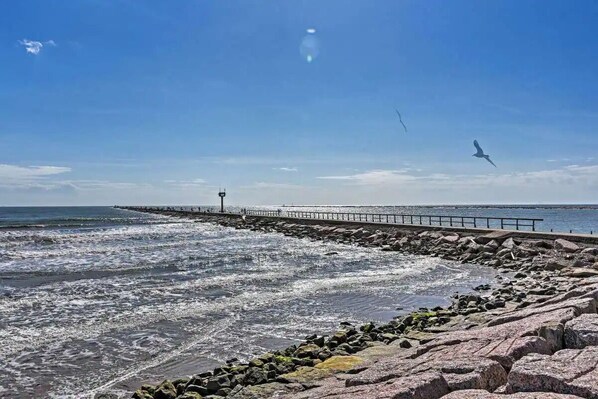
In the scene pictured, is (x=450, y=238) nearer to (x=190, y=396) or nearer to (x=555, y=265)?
(x=555, y=265)

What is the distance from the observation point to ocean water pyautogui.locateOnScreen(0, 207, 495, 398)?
7777 mm

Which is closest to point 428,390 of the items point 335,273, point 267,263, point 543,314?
point 543,314

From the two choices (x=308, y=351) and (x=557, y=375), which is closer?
(x=557, y=375)

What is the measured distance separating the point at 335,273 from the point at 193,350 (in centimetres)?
1048

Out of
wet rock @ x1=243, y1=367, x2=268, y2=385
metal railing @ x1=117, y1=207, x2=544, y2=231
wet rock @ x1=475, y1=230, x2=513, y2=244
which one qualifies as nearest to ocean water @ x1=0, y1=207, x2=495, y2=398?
wet rock @ x1=243, y1=367, x2=268, y2=385

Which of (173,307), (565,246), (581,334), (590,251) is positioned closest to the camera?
(581,334)

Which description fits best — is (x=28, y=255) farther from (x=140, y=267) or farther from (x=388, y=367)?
(x=388, y=367)

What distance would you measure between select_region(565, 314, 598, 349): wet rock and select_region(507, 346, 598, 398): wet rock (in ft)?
3.90

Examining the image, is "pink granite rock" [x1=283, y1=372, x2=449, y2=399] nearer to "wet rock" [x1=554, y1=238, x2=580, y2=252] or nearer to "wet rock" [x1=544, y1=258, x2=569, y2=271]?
"wet rock" [x1=544, y1=258, x2=569, y2=271]

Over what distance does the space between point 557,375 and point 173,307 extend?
10341mm

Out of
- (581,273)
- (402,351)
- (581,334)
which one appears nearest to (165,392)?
(402,351)

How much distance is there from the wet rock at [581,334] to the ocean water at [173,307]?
4.96m

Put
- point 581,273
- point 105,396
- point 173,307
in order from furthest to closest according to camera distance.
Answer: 1. point 581,273
2. point 173,307
3. point 105,396

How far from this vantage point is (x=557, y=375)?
3725mm
